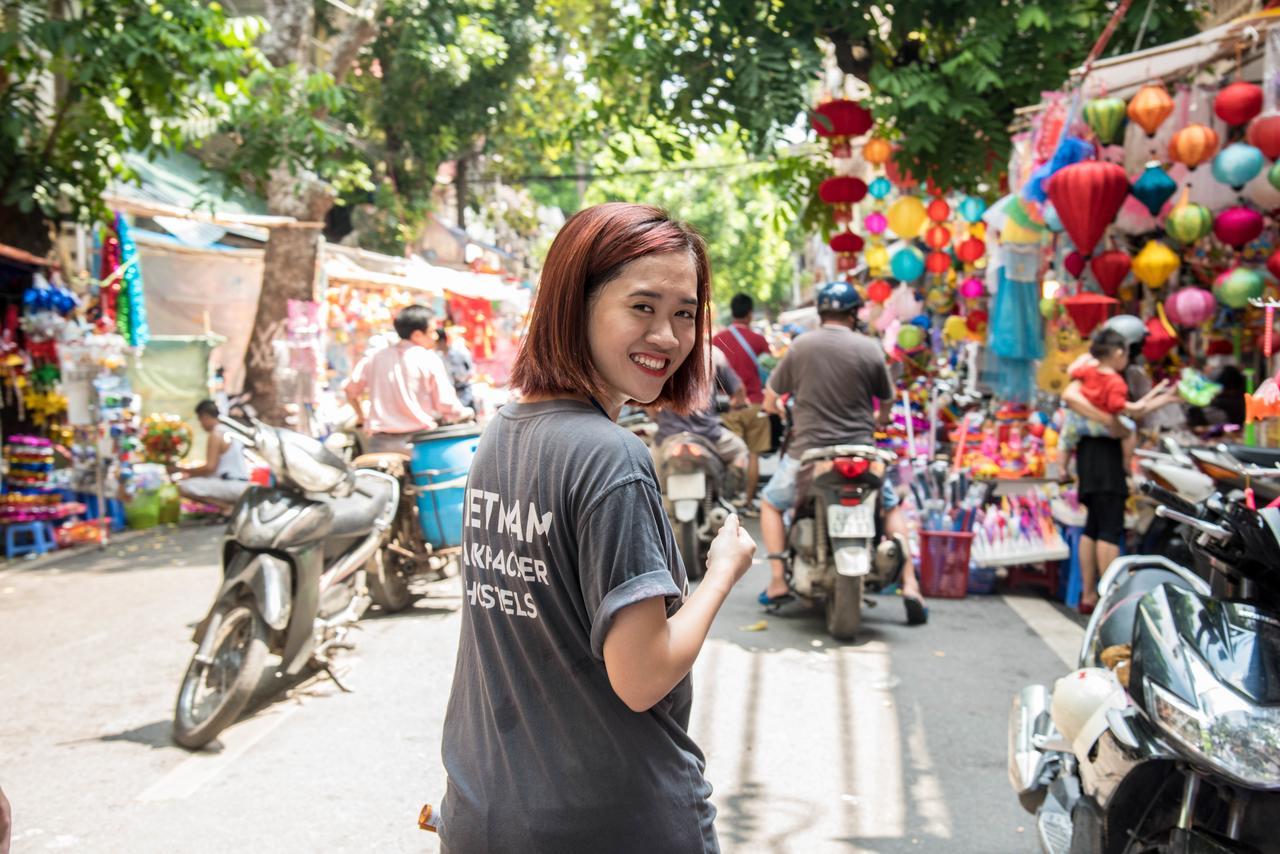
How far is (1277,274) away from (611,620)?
617 cm

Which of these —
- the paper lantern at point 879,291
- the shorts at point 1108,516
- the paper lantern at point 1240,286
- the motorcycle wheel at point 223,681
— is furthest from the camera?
the paper lantern at point 879,291

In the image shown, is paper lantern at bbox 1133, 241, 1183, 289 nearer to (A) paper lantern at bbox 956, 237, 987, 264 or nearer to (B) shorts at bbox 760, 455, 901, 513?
(B) shorts at bbox 760, 455, 901, 513

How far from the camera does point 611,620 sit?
5.02 feet

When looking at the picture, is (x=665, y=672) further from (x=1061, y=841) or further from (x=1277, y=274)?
(x=1277, y=274)

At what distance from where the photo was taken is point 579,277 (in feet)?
5.59

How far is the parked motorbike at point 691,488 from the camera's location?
25.5 ft

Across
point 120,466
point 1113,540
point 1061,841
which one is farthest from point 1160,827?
point 120,466

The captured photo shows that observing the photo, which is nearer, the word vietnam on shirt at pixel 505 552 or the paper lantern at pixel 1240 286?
the word vietnam on shirt at pixel 505 552

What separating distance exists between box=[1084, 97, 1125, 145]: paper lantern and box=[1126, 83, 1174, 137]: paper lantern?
11 cm

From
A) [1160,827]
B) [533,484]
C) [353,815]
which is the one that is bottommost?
[353,815]

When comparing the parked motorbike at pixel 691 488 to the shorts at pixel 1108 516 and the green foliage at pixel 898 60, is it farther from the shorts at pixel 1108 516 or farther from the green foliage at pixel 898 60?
the green foliage at pixel 898 60

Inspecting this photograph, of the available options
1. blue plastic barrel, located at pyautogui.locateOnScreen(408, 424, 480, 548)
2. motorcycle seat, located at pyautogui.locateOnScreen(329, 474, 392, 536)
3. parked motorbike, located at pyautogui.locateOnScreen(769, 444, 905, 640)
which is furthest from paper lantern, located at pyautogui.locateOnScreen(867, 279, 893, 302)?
motorcycle seat, located at pyautogui.locateOnScreen(329, 474, 392, 536)

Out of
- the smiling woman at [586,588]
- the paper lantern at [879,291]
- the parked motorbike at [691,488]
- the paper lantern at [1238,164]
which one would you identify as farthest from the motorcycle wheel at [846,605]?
the paper lantern at [879,291]

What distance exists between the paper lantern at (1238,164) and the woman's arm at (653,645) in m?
5.98
